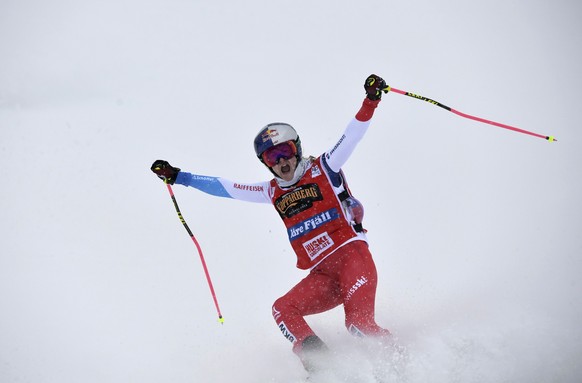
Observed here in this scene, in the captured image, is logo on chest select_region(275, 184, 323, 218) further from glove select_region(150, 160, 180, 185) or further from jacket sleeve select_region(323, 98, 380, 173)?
glove select_region(150, 160, 180, 185)

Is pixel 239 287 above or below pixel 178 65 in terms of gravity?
below

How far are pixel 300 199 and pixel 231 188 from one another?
2.94 ft

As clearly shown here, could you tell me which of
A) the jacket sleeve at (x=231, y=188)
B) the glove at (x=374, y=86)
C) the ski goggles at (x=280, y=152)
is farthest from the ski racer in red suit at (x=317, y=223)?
the jacket sleeve at (x=231, y=188)

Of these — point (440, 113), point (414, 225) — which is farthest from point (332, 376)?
point (440, 113)

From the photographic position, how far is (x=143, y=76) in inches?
674

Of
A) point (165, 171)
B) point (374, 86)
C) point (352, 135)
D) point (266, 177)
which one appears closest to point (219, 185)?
point (165, 171)

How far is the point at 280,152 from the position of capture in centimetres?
536

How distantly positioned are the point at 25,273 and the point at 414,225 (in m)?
6.53

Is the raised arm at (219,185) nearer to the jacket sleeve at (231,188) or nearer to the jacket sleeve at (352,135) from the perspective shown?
the jacket sleeve at (231,188)

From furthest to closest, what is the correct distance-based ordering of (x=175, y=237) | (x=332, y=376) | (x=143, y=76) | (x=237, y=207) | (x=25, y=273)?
(x=143, y=76), (x=237, y=207), (x=175, y=237), (x=25, y=273), (x=332, y=376)

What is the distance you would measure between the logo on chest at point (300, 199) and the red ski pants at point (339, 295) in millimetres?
535

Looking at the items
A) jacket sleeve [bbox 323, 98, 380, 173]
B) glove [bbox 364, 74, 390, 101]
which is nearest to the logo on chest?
jacket sleeve [bbox 323, 98, 380, 173]

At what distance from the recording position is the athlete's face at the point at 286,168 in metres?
5.37

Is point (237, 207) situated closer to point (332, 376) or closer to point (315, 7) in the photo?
point (332, 376)
